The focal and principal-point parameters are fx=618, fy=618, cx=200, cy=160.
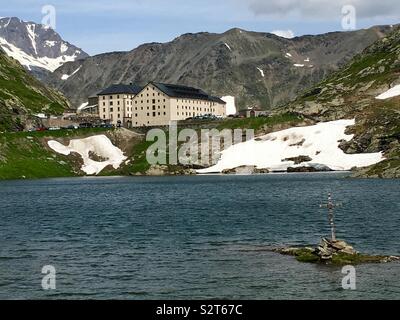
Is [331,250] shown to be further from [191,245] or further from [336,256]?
[191,245]

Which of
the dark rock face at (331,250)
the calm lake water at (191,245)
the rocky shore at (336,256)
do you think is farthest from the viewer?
the dark rock face at (331,250)

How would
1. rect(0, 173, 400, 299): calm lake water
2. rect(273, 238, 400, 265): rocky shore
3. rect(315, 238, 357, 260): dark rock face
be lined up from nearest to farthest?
rect(0, 173, 400, 299): calm lake water, rect(273, 238, 400, 265): rocky shore, rect(315, 238, 357, 260): dark rock face

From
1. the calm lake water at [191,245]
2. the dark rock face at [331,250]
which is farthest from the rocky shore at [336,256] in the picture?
the calm lake water at [191,245]

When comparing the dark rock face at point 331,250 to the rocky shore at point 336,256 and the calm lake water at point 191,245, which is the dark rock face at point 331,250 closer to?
the rocky shore at point 336,256

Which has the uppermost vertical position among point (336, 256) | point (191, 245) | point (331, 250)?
point (331, 250)

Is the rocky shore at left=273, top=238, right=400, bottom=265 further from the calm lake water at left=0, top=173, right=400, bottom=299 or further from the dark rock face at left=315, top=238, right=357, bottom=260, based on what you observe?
the calm lake water at left=0, top=173, right=400, bottom=299

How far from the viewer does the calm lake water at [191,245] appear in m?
46.3

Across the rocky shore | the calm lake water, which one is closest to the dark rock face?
the rocky shore

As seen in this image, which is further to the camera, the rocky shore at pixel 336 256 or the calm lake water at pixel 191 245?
the rocky shore at pixel 336 256

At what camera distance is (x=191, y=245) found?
219 feet

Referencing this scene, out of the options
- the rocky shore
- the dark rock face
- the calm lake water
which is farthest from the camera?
the dark rock face

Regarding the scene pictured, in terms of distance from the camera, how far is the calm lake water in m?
46.3

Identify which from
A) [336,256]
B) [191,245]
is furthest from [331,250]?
[191,245]

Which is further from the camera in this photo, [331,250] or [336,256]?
[331,250]
